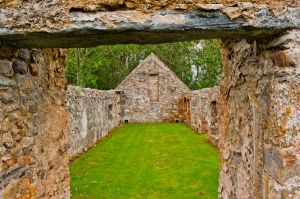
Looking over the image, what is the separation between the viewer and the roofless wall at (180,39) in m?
2.88

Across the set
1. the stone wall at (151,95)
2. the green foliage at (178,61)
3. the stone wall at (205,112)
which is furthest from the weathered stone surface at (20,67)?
the green foliage at (178,61)

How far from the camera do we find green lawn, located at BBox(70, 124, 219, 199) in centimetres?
819

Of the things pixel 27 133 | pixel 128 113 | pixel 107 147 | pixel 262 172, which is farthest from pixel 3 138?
pixel 128 113

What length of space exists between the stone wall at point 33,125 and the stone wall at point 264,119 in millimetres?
2290

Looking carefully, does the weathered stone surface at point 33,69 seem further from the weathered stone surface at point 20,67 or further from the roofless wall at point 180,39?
the weathered stone surface at point 20,67

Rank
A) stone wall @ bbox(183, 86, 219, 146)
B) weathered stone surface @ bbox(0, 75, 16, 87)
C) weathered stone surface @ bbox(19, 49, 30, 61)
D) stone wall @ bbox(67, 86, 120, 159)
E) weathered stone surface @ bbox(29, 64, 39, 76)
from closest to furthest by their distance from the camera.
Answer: weathered stone surface @ bbox(0, 75, 16, 87) < weathered stone surface @ bbox(19, 49, 30, 61) < weathered stone surface @ bbox(29, 64, 39, 76) < stone wall @ bbox(67, 86, 120, 159) < stone wall @ bbox(183, 86, 219, 146)

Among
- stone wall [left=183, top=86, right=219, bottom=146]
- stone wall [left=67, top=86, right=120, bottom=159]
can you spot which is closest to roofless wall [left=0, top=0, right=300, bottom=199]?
stone wall [left=67, top=86, right=120, bottom=159]

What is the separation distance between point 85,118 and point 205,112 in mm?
6445

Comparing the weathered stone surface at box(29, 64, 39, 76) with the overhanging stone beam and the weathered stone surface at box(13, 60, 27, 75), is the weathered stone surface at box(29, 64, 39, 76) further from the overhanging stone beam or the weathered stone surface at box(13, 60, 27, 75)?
the overhanging stone beam

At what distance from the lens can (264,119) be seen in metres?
3.29

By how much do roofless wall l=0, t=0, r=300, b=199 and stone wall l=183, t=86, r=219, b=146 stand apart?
10.1 metres

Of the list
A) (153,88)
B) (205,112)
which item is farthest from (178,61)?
(205,112)

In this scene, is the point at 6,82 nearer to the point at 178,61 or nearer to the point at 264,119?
the point at 264,119

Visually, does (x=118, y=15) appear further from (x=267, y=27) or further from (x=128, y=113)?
(x=128, y=113)
